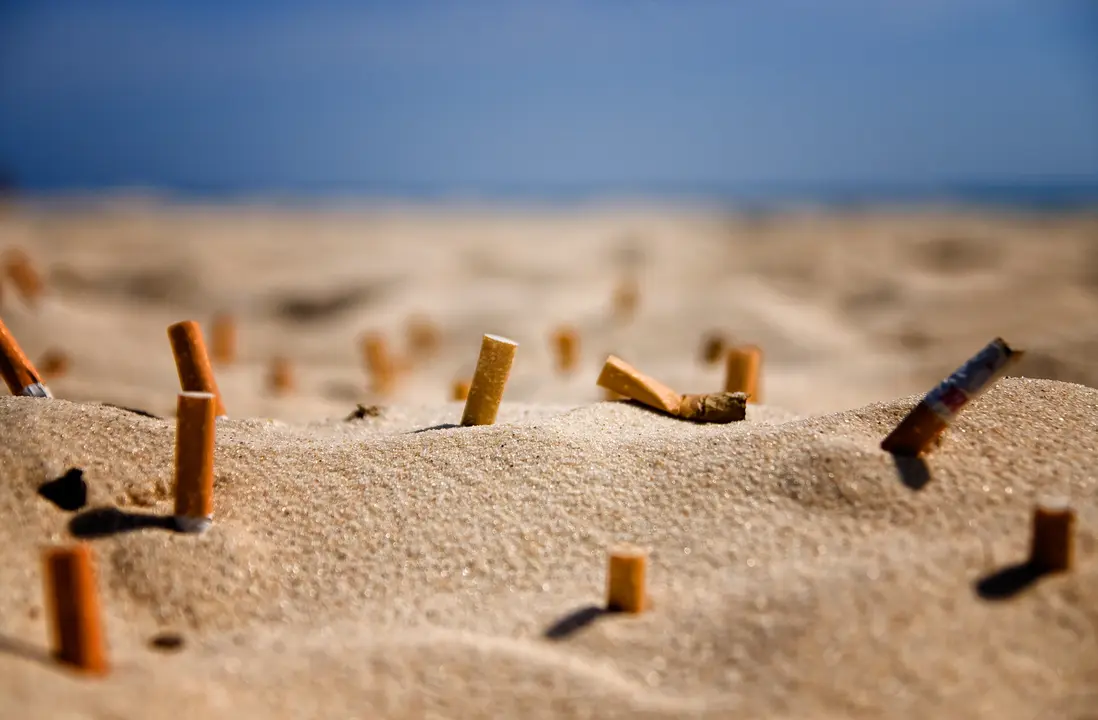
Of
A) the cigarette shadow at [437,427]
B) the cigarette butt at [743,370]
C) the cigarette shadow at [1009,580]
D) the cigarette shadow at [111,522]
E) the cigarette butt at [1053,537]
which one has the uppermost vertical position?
the cigarette butt at [743,370]

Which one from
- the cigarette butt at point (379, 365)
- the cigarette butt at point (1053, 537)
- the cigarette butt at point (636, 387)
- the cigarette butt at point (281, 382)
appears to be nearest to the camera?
the cigarette butt at point (1053, 537)

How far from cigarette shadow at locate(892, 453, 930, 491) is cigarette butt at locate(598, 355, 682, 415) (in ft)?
3.58

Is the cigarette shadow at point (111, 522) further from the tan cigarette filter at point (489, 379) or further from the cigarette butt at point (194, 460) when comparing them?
the tan cigarette filter at point (489, 379)

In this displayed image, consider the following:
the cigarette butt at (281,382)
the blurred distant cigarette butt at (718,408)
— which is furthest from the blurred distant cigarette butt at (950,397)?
the cigarette butt at (281,382)

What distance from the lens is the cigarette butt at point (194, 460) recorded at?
3.02 metres

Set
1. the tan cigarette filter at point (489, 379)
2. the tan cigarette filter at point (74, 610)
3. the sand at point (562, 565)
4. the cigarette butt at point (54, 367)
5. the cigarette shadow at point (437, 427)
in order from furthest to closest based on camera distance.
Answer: the cigarette butt at point (54, 367)
the cigarette shadow at point (437, 427)
the tan cigarette filter at point (489, 379)
the sand at point (562, 565)
the tan cigarette filter at point (74, 610)

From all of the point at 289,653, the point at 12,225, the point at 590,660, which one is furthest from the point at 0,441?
the point at 12,225

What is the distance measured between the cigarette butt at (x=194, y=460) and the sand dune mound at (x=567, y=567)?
0.30 ft

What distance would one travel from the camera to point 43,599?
2752 millimetres

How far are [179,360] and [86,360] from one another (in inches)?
176

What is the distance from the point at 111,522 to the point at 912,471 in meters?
2.65

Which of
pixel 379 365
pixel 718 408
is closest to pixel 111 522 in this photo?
pixel 718 408

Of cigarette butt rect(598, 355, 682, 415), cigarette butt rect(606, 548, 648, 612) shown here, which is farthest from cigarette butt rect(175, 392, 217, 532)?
cigarette butt rect(598, 355, 682, 415)

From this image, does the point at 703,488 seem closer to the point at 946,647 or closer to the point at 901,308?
the point at 946,647
